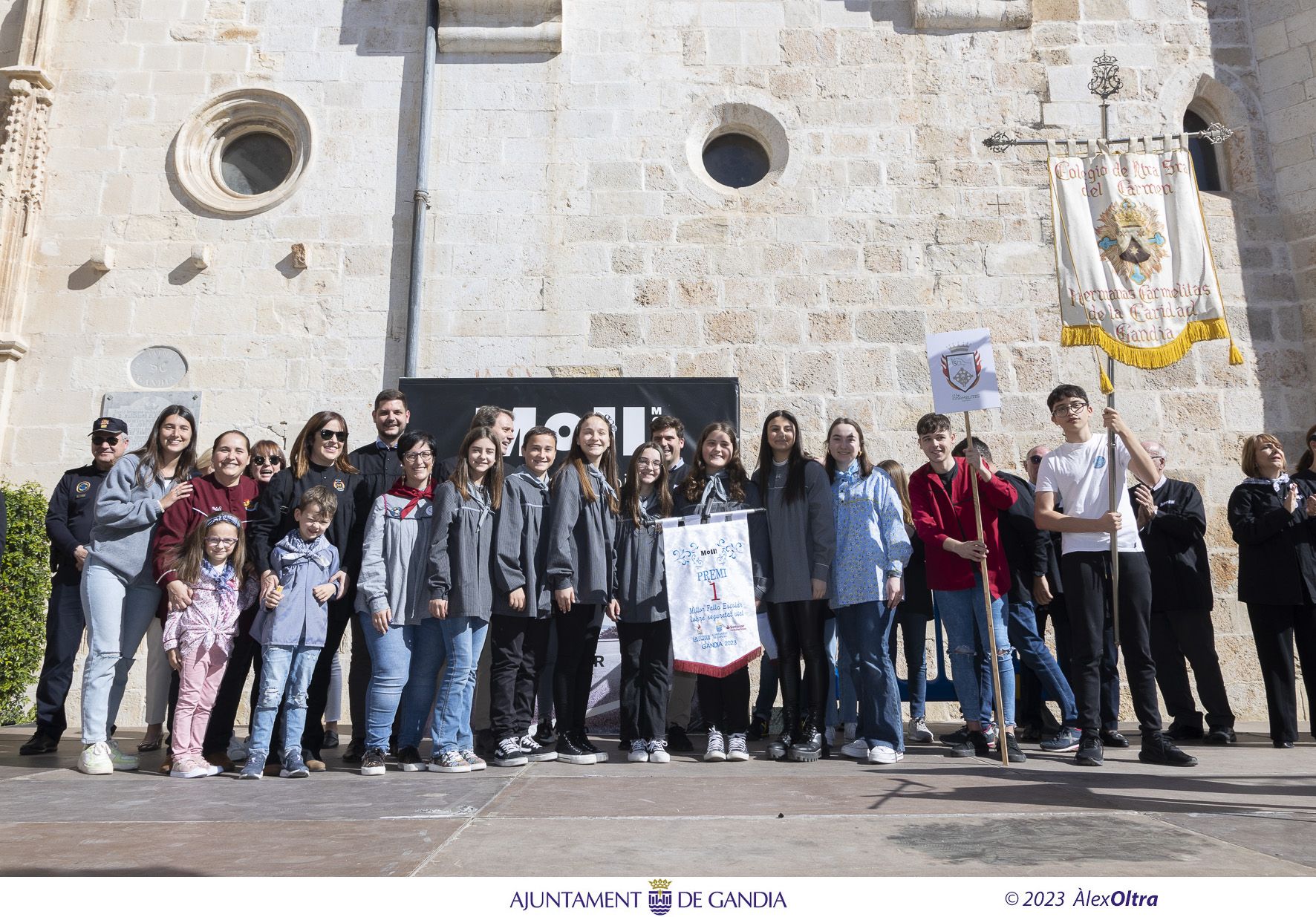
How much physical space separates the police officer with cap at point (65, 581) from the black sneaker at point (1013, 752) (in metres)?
5.17

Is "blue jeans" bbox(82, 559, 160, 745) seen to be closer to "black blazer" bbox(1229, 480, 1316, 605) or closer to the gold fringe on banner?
the gold fringe on banner

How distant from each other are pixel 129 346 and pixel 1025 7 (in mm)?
8326

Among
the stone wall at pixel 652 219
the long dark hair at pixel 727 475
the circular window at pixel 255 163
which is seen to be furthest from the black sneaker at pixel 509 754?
the circular window at pixel 255 163

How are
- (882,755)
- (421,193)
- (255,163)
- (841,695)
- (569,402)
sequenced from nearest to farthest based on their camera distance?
(882,755) → (841,695) → (569,402) → (421,193) → (255,163)

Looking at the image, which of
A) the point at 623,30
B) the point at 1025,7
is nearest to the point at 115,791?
the point at 623,30

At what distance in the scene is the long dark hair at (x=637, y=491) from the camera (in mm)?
5305

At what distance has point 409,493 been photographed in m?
5.18

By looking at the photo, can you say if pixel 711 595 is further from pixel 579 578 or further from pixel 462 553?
pixel 462 553

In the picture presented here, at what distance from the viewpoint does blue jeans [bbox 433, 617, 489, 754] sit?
188 inches

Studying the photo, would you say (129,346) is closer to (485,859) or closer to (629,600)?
(629,600)

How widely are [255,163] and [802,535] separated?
6.47 metres

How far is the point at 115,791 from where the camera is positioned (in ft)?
13.6

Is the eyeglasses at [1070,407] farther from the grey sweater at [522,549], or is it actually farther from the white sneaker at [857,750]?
the grey sweater at [522,549]
